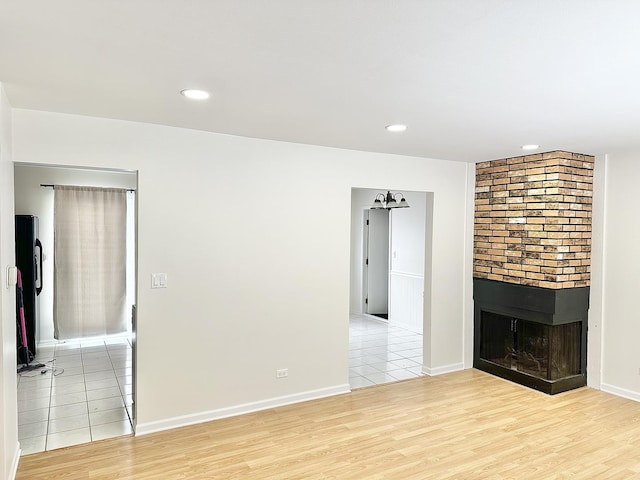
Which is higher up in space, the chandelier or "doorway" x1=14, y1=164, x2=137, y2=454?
the chandelier

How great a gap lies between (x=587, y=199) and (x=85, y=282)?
621 cm

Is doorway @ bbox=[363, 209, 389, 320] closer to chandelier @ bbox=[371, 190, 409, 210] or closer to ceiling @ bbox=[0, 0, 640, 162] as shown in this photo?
chandelier @ bbox=[371, 190, 409, 210]

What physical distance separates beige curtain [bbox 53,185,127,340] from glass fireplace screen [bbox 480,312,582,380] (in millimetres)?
4957

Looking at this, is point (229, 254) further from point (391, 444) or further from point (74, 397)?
point (74, 397)

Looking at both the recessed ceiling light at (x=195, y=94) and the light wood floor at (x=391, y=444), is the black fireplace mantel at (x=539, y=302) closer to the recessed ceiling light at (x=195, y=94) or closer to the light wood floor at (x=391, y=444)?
the light wood floor at (x=391, y=444)

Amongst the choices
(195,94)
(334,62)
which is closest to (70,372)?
(195,94)

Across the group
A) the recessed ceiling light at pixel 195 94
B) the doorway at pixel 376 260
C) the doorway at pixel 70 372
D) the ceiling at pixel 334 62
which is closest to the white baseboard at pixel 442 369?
the ceiling at pixel 334 62

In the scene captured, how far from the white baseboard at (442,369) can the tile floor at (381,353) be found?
10cm

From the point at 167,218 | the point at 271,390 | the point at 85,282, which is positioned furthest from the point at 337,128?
the point at 85,282

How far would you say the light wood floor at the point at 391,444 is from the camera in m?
2.86

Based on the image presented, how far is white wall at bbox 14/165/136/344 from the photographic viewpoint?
223 inches

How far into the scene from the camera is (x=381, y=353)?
5.75 meters

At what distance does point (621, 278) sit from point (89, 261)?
6354 millimetres

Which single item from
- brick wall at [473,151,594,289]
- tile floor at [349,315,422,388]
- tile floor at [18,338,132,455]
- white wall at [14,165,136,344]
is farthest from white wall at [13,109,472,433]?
white wall at [14,165,136,344]
